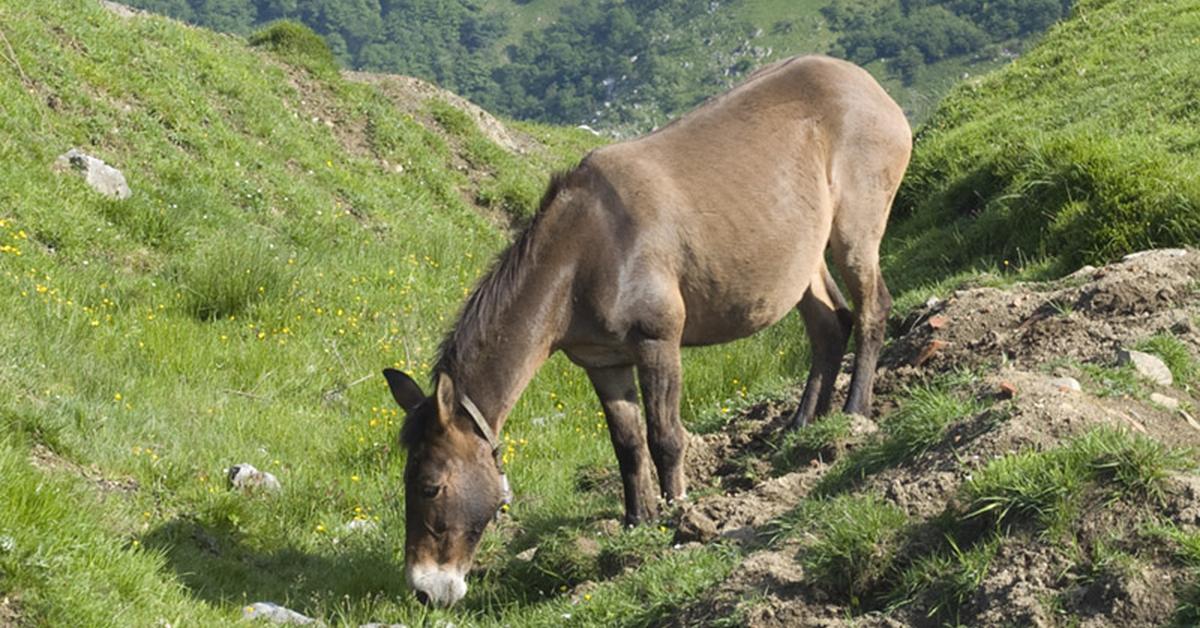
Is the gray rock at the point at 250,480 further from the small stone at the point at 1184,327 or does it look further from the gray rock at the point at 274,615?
the small stone at the point at 1184,327

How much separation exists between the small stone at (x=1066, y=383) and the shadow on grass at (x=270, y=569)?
353cm

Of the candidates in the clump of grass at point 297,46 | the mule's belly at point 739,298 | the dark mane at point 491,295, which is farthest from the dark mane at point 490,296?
the clump of grass at point 297,46

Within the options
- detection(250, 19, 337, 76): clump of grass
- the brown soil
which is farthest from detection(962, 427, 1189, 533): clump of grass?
detection(250, 19, 337, 76): clump of grass

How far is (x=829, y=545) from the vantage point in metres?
5.71

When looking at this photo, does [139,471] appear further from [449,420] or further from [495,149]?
[495,149]

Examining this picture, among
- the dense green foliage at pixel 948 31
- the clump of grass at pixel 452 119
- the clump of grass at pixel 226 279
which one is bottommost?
the dense green foliage at pixel 948 31

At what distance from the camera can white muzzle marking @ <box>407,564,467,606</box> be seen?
6875 mm

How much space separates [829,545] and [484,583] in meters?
2.42

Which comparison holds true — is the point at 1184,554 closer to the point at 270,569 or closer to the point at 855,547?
the point at 855,547

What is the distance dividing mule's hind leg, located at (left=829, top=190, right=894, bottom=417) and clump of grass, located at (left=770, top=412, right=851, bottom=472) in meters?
0.66

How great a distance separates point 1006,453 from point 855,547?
80cm

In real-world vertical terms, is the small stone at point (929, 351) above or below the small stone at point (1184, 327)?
below

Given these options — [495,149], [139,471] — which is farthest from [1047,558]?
[495,149]

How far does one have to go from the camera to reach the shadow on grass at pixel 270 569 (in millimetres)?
7121
